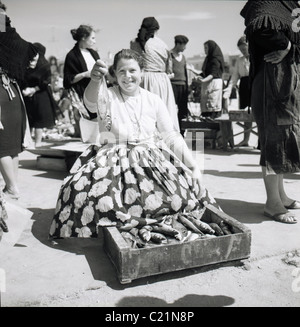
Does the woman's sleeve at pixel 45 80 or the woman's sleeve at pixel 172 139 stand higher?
the woman's sleeve at pixel 45 80

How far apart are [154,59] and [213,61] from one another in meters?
2.38

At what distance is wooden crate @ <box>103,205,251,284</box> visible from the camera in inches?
92.5

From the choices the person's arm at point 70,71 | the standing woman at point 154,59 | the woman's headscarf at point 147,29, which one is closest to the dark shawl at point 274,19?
the person's arm at point 70,71

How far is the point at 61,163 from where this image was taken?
5.70 m

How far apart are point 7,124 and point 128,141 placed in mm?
1556

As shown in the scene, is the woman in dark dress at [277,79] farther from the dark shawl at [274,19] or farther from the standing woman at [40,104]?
the standing woman at [40,104]

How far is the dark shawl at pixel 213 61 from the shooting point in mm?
8234

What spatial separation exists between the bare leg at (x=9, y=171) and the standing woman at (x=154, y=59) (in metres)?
2.64

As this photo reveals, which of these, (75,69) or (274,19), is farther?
(75,69)

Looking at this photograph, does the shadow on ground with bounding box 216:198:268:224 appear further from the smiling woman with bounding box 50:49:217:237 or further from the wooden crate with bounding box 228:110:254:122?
the wooden crate with bounding box 228:110:254:122

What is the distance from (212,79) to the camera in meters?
8.43

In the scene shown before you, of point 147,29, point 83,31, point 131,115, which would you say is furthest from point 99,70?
point 147,29

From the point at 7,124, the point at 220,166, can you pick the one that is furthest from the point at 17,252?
the point at 220,166

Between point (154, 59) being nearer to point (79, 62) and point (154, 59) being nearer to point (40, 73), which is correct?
point (79, 62)
